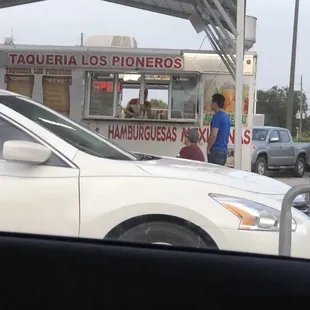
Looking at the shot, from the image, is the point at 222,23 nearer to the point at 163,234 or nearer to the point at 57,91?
the point at 57,91

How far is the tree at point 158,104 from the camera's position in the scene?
1052 cm

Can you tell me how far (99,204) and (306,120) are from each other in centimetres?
3227

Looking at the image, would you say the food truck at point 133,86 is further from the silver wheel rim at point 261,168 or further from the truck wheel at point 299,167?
the truck wheel at point 299,167

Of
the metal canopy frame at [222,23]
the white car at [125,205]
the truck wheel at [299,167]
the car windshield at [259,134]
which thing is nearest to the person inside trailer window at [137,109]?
the metal canopy frame at [222,23]

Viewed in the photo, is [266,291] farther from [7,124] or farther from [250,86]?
[250,86]

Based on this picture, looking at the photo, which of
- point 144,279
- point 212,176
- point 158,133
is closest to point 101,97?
point 158,133

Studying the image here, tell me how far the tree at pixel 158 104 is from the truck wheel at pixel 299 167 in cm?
833

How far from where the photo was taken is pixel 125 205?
3674mm

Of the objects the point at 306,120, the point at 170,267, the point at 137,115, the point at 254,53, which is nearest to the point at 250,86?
the point at 254,53

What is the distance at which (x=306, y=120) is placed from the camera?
113 feet

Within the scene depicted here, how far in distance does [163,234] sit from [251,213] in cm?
57

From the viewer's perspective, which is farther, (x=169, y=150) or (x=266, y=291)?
(x=169, y=150)

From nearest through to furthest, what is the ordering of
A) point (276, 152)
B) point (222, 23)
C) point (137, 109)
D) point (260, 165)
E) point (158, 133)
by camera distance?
point (222, 23) → point (158, 133) → point (137, 109) → point (260, 165) → point (276, 152)

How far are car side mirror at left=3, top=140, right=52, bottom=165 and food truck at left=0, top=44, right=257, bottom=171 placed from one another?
21.7 feet
